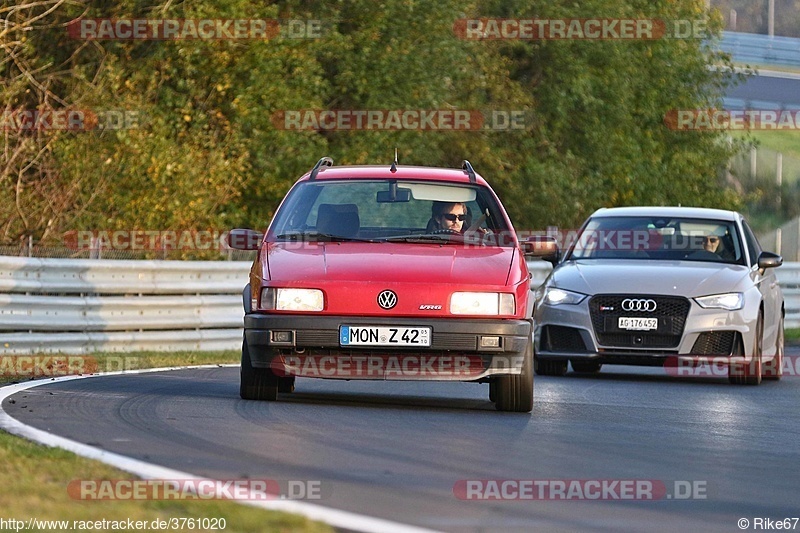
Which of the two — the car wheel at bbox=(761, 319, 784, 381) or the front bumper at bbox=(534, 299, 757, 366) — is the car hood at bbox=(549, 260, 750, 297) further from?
the car wheel at bbox=(761, 319, 784, 381)

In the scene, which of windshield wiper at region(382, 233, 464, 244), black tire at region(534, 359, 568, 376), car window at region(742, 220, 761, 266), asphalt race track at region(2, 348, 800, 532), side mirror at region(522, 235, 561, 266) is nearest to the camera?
asphalt race track at region(2, 348, 800, 532)

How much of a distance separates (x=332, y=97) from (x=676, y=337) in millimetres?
13408

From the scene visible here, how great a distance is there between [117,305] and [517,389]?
298 inches

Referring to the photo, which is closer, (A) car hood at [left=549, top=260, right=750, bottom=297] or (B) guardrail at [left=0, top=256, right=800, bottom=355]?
(A) car hood at [left=549, top=260, right=750, bottom=297]

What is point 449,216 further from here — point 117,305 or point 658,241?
point 117,305

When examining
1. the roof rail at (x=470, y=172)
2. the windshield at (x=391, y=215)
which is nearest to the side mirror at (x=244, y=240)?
the windshield at (x=391, y=215)

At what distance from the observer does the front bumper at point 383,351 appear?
→ 9.87 metres

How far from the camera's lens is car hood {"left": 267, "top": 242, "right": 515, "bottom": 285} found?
32.9ft

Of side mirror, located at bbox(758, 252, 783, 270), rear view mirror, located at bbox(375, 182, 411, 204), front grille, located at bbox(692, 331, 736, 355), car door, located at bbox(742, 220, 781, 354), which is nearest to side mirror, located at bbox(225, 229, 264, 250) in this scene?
rear view mirror, located at bbox(375, 182, 411, 204)

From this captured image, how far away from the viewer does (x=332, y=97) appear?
26938 millimetres

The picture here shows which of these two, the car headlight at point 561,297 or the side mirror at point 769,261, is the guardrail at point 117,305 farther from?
the side mirror at point 769,261

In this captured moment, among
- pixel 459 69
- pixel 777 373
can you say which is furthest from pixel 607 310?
pixel 459 69

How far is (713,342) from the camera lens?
1450 centimetres

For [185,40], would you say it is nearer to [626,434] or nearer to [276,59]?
[276,59]
